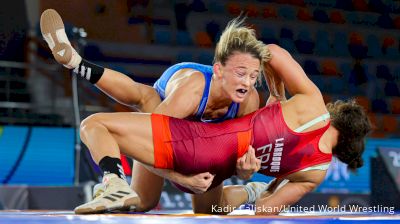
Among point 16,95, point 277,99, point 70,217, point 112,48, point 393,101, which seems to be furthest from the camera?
point 393,101

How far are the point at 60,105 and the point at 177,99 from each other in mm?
4843

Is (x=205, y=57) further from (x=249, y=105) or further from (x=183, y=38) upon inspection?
(x=249, y=105)

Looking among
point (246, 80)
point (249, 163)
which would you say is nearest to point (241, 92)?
point (246, 80)

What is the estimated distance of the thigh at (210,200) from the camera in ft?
10.8

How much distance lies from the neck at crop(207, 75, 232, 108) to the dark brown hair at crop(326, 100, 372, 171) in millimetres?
467

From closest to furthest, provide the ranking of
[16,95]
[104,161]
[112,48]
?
1. [104,161]
2. [16,95]
3. [112,48]

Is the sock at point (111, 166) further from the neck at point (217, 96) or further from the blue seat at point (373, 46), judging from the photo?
the blue seat at point (373, 46)

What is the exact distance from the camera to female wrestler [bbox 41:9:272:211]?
270 cm

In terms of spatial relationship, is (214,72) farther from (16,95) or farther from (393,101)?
(393,101)

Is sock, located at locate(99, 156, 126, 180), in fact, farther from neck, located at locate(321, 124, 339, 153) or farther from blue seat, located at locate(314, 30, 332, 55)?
blue seat, located at locate(314, 30, 332, 55)

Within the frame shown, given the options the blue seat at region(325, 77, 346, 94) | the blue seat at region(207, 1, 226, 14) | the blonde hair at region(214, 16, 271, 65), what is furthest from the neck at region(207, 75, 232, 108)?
the blue seat at region(207, 1, 226, 14)

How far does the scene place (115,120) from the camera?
2.59 m

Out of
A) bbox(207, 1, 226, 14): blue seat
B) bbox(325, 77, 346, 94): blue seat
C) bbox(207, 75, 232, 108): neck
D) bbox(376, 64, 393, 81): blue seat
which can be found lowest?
bbox(325, 77, 346, 94): blue seat

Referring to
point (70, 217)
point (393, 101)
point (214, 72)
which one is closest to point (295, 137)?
point (214, 72)
